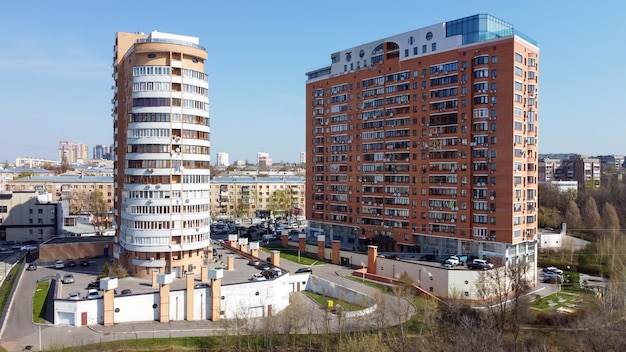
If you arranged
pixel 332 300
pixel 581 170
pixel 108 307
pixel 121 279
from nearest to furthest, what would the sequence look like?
pixel 108 307 → pixel 121 279 → pixel 332 300 → pixel 581 170

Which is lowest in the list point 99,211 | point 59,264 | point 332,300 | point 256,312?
point 256,312

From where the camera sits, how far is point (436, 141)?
5512cm

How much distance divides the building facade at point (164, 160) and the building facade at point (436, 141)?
23.2 meters

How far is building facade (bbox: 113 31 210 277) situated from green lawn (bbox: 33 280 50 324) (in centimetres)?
701

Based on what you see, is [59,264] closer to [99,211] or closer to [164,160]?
[164,160]

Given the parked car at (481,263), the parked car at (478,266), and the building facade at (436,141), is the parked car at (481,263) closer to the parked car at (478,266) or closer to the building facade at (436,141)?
the parked car at (478,266)

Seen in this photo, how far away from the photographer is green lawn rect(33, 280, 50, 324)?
121ft

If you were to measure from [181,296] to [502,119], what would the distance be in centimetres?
3427

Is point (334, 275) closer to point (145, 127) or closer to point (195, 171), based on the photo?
point (195, 171)

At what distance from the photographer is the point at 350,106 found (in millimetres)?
65062

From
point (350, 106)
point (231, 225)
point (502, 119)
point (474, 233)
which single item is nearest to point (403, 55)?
point (350, 106)

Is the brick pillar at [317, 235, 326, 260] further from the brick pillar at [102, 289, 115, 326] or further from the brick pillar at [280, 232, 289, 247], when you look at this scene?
the brick pillar at [102, 289, 115, 326]

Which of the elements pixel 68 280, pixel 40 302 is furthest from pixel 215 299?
pixel 40 302

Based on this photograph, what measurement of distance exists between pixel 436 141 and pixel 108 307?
36.3m
